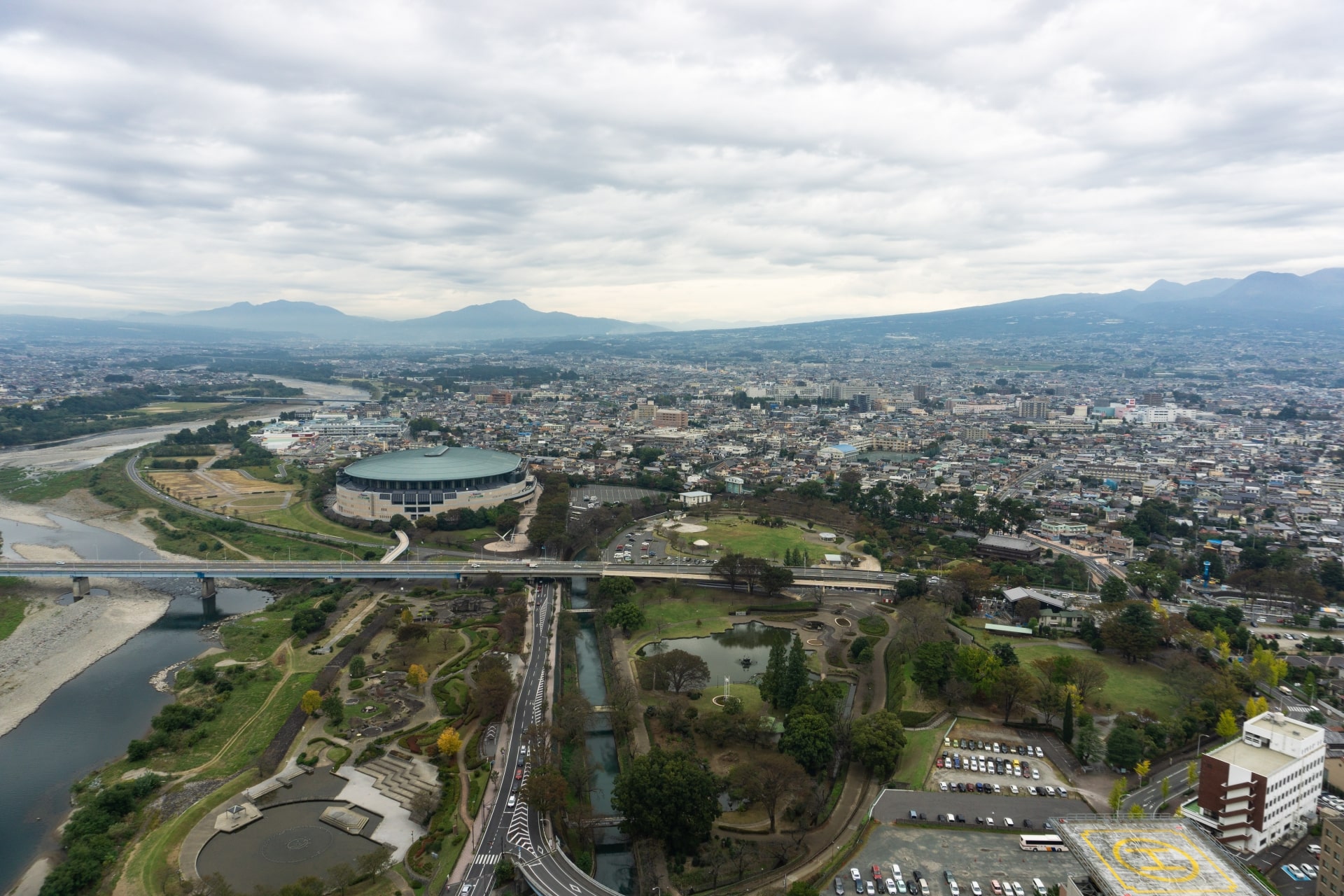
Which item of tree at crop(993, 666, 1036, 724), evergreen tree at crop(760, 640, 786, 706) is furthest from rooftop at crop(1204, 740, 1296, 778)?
evergreen tree at crop(760, 640, 786, 706)

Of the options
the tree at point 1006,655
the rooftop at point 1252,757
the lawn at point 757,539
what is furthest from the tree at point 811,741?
the lawn at point 757,539

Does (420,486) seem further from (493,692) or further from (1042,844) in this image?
(1042,844)

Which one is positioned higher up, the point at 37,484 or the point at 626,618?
the point at 37,484

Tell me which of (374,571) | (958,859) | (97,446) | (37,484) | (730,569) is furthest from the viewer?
(97,446)

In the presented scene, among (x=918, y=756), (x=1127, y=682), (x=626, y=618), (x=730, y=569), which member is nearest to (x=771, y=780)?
(x=918, y=756)

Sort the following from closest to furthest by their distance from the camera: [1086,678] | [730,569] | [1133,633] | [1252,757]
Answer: [1252,757]
[1086,678]
[1133,633]
[730,569]

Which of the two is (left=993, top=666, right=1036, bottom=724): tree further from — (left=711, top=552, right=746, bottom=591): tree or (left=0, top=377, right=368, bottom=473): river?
(left=0, top=377, right=368, bottom=473): river

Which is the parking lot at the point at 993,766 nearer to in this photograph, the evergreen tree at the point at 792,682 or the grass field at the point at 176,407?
the evergreen tree at the point at 792,682
